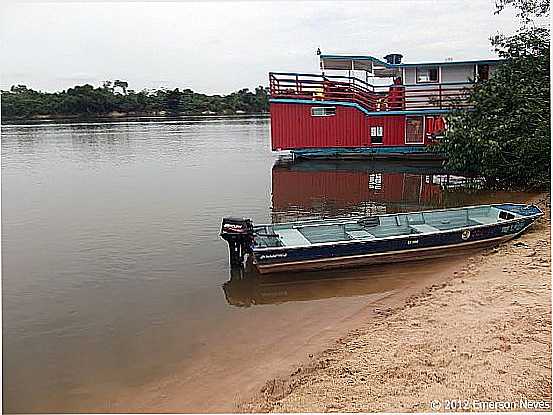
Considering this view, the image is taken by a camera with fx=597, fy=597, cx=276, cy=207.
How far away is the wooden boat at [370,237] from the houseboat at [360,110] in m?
14.6

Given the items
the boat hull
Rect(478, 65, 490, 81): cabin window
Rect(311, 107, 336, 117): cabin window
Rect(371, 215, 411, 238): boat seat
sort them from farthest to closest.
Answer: Rect(311, 107, 336, 117): cabin window
Rect(478, 65, 490, 81): cabin window
Rect(371, 215, 411, 238): boat seat
the boat hull

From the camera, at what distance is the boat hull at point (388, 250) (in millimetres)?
9586

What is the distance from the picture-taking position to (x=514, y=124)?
52.7 ft

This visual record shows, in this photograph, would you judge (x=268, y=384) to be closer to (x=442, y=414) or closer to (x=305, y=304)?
(x=442, y=414)

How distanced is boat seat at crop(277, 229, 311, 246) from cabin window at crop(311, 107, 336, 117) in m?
16.1

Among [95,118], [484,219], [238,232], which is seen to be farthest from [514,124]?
[95,118]

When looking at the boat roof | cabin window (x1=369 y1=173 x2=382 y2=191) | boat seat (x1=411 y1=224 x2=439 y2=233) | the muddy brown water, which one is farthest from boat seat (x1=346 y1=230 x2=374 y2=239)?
the boat roof

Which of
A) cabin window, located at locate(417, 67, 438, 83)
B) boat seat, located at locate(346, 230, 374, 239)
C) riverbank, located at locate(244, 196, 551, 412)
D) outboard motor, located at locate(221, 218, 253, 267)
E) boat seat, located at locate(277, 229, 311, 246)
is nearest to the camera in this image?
riverbank, located at locate(244, 196, 551, 412)

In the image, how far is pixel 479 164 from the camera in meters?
16.9

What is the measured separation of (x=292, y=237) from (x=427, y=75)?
18.0 m

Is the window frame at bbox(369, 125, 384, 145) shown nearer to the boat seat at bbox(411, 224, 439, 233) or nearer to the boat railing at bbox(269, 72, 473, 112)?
the boat railing at bbox(269, 72, 473, 112)

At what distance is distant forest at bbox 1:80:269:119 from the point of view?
66.2 m

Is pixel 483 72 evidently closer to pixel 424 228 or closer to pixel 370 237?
pixel 424 228

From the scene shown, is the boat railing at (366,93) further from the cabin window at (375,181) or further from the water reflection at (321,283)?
the water reflection at (321,283)
